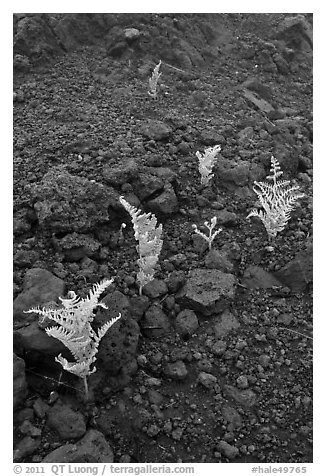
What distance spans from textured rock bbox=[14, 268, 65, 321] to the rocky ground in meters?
0.01

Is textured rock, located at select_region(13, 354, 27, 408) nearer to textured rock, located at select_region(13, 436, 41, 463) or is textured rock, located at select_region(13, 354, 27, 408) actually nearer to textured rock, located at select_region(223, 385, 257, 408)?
textured rock, located at select_region(13, 436, 41, 463)

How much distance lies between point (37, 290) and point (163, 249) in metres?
1.38

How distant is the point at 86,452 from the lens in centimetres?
348

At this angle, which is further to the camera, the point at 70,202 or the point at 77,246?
the point at 70,202

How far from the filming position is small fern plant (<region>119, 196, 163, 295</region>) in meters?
4.25

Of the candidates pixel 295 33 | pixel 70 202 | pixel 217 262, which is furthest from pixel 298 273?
pixel 295 33

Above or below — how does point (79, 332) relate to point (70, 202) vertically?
below

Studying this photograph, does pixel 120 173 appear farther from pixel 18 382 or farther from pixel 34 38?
pixel 34 38

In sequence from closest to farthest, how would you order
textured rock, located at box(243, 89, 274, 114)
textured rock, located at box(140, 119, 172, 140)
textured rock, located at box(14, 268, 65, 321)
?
1. textured rock, located at box(14, 268, 65, 321)
2. textured rock, located at box(140, 119, 172, 140)
3. textured rock, located at box(243, 89, 274, 114)

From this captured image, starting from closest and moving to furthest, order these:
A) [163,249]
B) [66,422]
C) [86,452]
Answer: [86,452] < [66,422] < [163,249]

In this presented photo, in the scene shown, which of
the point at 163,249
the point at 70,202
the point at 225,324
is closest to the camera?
the point at 225,324

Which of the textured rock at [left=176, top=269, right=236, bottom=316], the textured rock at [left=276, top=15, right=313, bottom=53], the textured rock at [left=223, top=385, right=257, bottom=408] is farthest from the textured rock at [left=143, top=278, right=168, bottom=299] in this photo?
the textured rock at [left=276, top=15, right=313, bottom=53]

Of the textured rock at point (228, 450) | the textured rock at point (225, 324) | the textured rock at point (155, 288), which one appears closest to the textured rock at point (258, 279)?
the textured rock at point (225, 324)

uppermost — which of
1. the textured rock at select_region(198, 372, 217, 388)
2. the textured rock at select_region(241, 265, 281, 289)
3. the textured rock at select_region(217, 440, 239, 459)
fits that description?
the textured rock at select_region(241, 265, 281, 289)
